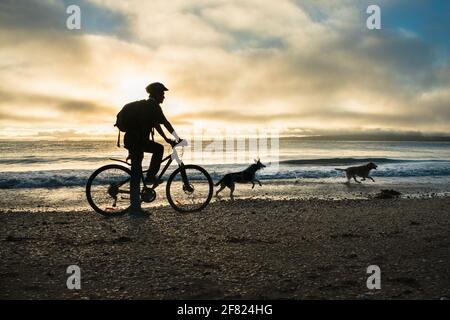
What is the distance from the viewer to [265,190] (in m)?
15.3

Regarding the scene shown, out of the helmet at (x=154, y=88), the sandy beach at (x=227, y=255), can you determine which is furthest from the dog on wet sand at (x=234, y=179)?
the helmet at (x=154, y=88)

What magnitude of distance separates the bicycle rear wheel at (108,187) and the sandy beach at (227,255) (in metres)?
0.35

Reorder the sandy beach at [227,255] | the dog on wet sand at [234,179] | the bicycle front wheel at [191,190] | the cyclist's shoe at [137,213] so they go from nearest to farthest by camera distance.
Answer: the sandy beach at [227,255] < the cyclist's shoe at [137,213] < the bicycle front wheel at [191,190] < the dog on wet sand at [234,179]

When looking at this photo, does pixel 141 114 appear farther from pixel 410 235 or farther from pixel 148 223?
pixel 410 235

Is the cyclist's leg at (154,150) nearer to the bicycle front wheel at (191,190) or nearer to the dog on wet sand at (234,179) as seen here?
the bicycle front wheel at (191,190)

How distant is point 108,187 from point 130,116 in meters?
1.67

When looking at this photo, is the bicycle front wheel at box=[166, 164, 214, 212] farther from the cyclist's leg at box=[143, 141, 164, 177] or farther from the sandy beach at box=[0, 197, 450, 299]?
the cyclist's leg at box=[143, 141, 164, 177]

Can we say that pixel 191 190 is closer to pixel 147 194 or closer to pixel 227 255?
pixel 147 194

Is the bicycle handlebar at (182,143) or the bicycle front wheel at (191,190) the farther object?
the bicycle front wheel at (191,190)

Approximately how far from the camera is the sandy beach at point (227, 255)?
4035 mm

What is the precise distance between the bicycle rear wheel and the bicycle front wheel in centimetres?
104

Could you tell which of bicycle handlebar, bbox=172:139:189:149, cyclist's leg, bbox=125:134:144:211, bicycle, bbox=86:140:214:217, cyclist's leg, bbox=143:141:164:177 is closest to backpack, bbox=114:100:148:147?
cyclist's leg, bbox=125:134:144:211

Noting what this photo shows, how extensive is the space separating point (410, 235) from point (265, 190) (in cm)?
881
